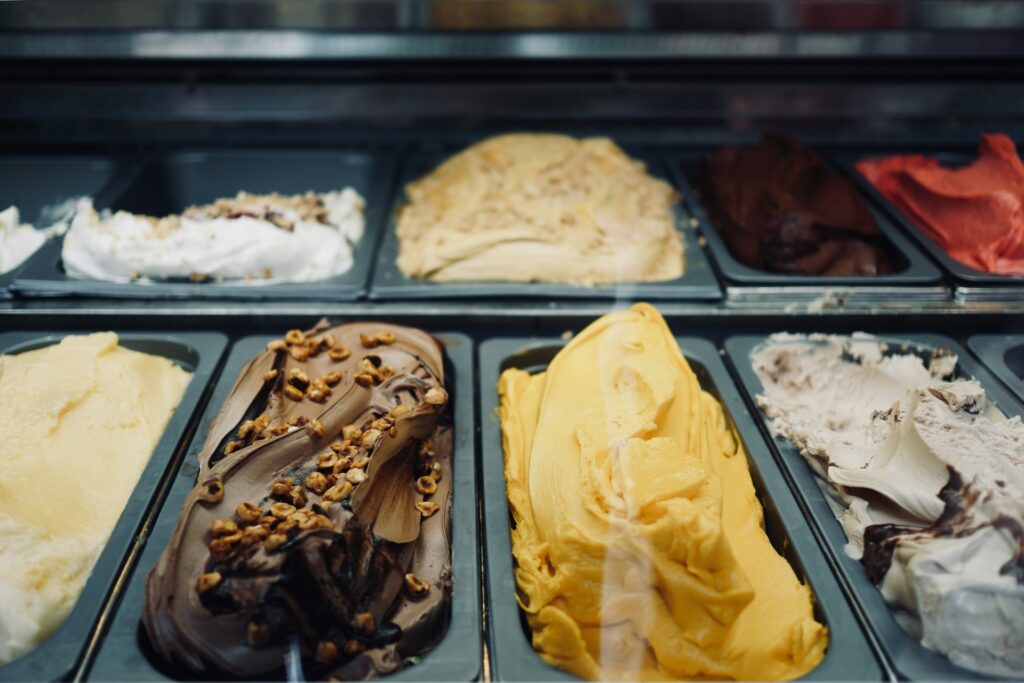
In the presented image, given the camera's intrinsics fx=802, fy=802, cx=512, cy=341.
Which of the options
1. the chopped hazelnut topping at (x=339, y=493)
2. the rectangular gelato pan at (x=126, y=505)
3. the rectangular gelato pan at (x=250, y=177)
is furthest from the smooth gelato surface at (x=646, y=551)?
the rectangular gelato pan at (x=250, y=177)

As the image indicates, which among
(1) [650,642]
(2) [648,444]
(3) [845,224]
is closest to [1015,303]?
(3) [845,224]

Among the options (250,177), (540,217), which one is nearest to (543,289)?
(540,217)

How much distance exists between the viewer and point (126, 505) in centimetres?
137

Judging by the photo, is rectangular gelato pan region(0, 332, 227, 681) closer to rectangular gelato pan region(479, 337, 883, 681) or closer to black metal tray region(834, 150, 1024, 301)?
rectangular gelato pan region(479, 337, 883, 681)

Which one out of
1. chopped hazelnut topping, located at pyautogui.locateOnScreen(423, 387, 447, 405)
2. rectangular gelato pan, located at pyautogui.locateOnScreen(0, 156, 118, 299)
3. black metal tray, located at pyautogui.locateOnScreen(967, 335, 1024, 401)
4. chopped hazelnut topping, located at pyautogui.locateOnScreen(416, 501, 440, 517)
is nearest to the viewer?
chopped hazelnut topping, located at pyautogui.locateOnScreen(416, 501, 440, 517)

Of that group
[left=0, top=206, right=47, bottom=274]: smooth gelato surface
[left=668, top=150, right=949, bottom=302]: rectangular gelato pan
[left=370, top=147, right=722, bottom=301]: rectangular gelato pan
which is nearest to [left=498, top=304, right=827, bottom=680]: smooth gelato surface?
[left=370, top=147, right=722, bottom=301]: rectangular gelato pan

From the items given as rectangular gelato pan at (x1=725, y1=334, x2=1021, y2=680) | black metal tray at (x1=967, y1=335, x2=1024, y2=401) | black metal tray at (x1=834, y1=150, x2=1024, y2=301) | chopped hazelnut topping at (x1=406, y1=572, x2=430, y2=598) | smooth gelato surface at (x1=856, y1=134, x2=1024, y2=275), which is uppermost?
smooth gelato surface at (x1=856, y1=134, x2=1024, y2=275)

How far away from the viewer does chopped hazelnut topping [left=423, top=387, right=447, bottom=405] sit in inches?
58.1

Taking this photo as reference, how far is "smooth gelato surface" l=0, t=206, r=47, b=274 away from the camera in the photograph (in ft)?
6.45

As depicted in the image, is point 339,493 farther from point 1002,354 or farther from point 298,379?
point 1002,354

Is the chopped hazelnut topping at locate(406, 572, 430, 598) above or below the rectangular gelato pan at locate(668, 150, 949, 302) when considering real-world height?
below

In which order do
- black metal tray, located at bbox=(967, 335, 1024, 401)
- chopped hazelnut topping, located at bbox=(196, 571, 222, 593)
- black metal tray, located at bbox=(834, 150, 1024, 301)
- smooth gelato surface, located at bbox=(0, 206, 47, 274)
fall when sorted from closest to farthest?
chopped hazelnut topping, located at bbox=(196, 571, 222, 593) → black metal tray, located at bbox=(967, 335, 1024, 401) → black metal tray, located at bbox=(834, 150, 1024, 301) → smooth gelato surface, located at bbox=(0, 206, 47, 274)

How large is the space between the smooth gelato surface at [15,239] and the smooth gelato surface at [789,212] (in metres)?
1.76

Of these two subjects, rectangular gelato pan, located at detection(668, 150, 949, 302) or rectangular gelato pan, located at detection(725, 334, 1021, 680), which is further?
rectangular gelato pan, located at detection(668, 150, 949, 302)
